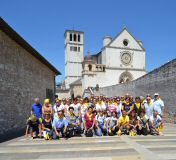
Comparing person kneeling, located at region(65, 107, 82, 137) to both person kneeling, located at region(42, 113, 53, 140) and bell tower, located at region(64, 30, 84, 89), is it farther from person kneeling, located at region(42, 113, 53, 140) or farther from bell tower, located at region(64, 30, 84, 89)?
bell tower, located at region(64, 30, 84, 89)

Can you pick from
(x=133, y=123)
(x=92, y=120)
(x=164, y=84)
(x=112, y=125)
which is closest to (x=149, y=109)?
(x=133, y=123)

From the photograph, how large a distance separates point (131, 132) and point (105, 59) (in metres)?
45.0

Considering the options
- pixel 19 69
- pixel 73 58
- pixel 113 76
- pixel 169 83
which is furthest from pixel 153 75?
pixel 73 58

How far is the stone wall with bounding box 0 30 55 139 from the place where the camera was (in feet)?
29.5

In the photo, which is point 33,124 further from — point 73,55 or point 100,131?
point 73,55

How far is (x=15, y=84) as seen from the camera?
1038 cm

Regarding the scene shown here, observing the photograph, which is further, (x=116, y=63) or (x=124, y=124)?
(x=116, y=63)

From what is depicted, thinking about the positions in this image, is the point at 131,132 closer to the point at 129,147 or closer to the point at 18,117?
the point at 129,147

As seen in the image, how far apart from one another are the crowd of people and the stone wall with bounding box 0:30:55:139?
3.24ft

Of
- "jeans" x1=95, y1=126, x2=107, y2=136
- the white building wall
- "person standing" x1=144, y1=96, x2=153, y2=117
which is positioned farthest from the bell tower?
→ "jeans" x1=95, y1=126, x2=107, y2=136

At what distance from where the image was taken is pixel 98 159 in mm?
5555

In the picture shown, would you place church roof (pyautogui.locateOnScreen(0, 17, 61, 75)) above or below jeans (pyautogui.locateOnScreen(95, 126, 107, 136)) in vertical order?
above

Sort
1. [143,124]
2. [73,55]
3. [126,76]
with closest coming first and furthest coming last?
1. [143,124]
2. [126,76]
3. [73,55]

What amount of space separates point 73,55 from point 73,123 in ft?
204
